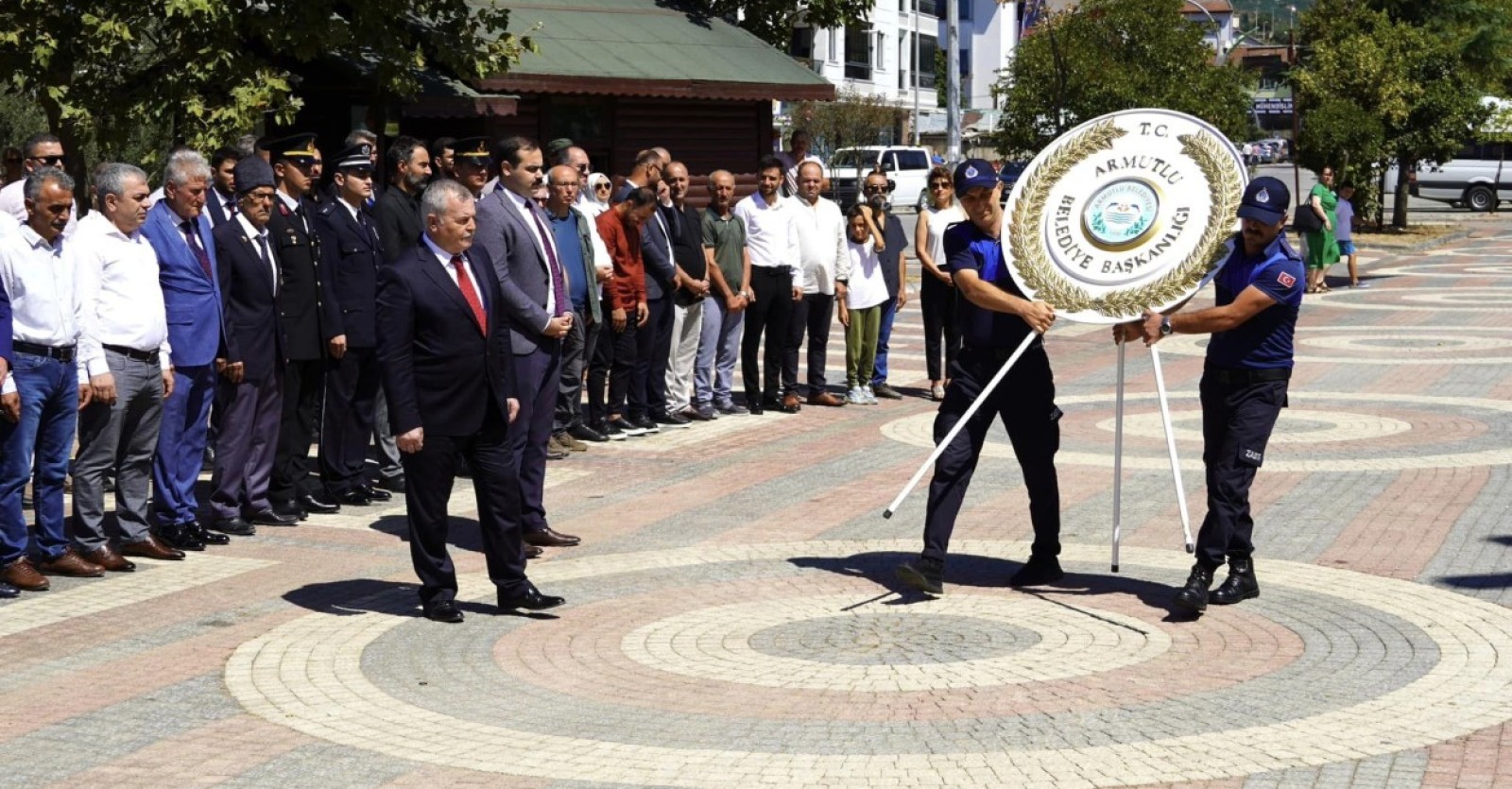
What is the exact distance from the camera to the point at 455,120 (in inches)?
878

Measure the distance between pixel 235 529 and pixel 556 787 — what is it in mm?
5074

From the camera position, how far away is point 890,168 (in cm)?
5888

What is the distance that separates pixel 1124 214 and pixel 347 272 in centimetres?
473

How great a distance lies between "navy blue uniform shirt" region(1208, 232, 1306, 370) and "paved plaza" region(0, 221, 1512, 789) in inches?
41.7

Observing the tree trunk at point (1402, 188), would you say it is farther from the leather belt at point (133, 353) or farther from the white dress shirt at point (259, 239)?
the leather belt at point (133, 353)

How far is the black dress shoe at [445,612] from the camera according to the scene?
341 inches

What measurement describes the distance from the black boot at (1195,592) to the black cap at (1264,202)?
1517 mm

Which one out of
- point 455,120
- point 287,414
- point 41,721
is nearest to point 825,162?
point 455,120

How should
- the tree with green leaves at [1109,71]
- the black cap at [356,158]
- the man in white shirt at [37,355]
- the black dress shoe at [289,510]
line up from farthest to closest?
the tree with green leaves at [1109,71], the black cap at [356,158], the black dress shoe at [289,510], the man in white shirt at [37,355]

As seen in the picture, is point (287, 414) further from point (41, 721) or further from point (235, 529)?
point (41, 721)

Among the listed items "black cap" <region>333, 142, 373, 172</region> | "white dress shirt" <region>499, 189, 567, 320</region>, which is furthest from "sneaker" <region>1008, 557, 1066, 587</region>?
"black cap" <region>333, 142, 373, 172</region>

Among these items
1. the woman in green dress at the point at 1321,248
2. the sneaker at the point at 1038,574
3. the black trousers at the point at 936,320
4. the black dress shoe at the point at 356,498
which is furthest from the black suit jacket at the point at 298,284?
the woman in green dress at the point at 1321,248

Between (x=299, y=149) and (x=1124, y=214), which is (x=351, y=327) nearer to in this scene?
(x=299, y=149)

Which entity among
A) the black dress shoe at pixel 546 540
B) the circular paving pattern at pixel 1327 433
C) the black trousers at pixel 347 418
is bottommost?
the circular paving pattern at pixel 1327 433
